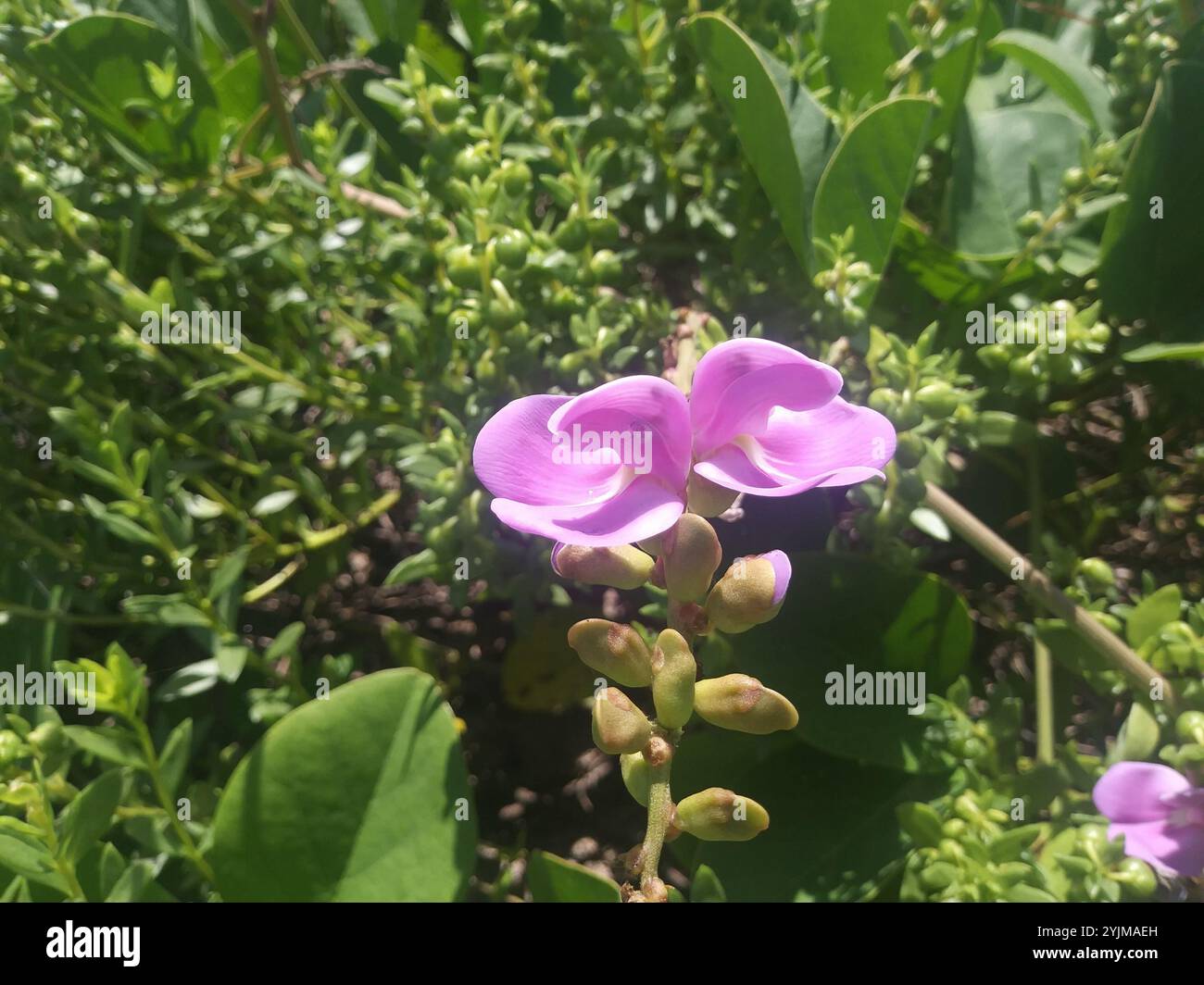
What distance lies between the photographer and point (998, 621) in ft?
3.82

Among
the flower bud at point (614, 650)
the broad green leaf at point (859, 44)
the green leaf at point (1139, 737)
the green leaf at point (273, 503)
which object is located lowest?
the green leaf at point (1139, 737)

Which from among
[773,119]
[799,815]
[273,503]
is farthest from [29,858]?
[773,119]

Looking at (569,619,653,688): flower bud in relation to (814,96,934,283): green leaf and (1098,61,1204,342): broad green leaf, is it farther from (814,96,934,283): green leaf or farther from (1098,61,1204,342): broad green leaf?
(1098,61,1204,342): broad green leaf

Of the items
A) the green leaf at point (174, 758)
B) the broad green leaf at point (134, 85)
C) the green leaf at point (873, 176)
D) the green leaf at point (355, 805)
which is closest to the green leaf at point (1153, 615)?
A: the green leaf at point (873, 176)

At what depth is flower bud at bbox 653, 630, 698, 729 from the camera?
0.52 meters

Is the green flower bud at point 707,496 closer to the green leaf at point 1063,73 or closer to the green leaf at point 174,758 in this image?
the green leaf at point 174,758

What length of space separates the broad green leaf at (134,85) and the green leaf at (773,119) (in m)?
0.56

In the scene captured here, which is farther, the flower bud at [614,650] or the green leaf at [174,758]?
the green leaf at [174,758]

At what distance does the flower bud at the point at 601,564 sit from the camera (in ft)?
1.78

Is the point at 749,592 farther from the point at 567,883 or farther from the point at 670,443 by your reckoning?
the point at 567,883

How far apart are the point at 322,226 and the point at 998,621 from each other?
936mm
